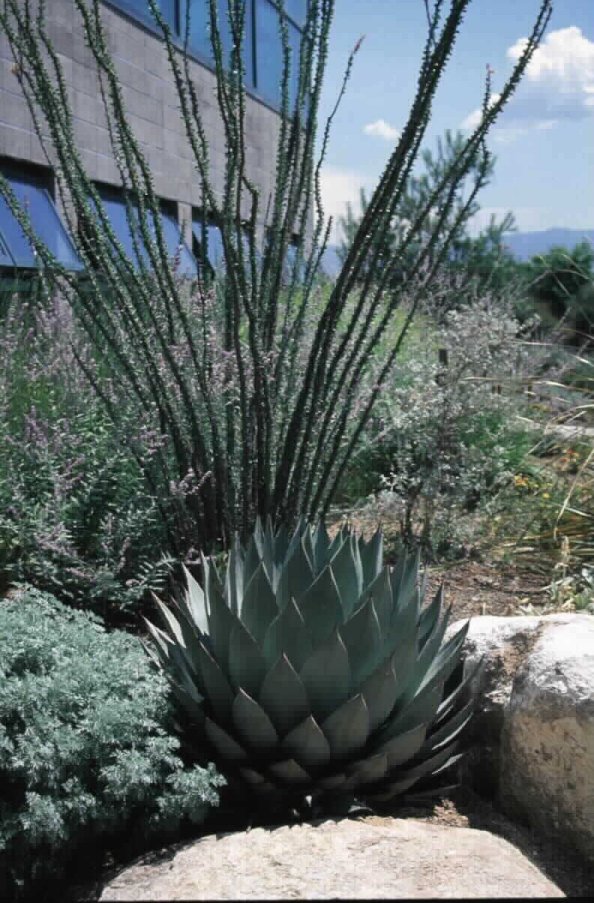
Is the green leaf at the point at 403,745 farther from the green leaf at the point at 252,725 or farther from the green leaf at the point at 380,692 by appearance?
the green leaf at the point at 252,725

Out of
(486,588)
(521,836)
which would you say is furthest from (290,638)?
(486,588)

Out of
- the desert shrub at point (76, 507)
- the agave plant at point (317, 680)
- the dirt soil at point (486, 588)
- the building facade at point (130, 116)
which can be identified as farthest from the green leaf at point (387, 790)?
the building facade at point (130, 116)

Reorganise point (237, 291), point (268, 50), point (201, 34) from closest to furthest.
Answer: point (237, 291) < point (201, 34) < point (268, 50)

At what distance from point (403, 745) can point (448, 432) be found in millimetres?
3461

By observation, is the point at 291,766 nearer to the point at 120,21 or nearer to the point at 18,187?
the point at 18,187

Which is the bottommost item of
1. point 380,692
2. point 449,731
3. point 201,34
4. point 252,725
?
point 449,731

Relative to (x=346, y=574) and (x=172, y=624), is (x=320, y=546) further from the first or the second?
(x=172, y=624)

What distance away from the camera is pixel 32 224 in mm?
10227

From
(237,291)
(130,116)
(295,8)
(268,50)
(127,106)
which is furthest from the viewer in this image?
(295,8)

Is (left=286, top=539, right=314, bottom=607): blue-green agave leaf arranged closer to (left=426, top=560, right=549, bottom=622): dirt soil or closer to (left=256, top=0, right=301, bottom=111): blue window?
(left=426, top=560, right=549, bottom=622): dirt soil

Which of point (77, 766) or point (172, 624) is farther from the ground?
point (172, 624)

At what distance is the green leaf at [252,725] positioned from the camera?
279 centimetres

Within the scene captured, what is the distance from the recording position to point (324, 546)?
3.49 meters

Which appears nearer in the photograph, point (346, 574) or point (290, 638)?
point (290, 638)
